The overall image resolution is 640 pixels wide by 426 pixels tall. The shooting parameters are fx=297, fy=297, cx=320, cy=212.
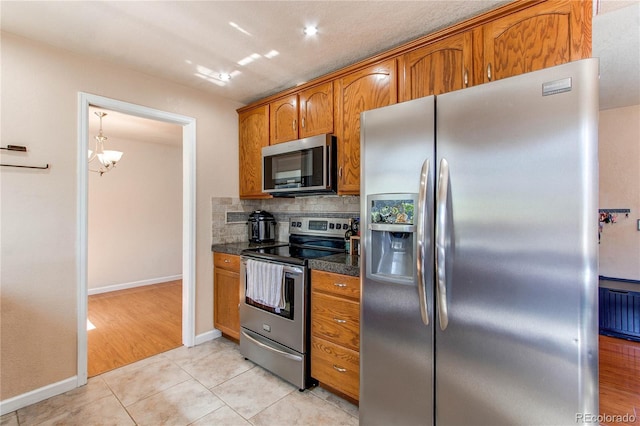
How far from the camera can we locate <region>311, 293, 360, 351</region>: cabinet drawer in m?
1.88

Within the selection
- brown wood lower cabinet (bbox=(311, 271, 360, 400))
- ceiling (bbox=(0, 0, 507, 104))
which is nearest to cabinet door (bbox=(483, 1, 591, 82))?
ceiling (bbox=(0, 0, 507, 104))

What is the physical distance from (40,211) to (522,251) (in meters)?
2.89

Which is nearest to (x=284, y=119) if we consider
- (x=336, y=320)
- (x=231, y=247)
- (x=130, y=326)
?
(x=231, y=247)

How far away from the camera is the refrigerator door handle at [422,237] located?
4.50 feet

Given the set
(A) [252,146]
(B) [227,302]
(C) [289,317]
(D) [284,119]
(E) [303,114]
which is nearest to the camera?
(C) [289,317]

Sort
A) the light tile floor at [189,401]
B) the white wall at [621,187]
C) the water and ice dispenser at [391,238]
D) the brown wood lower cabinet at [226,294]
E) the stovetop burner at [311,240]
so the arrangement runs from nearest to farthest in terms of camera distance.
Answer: the water and ice dispenser at [391,238] < the light tile floor at [189,401] < the stovetop burner at [311,240] < the brown wood lower cabinet at [226,294] < the white wall at [621,187]

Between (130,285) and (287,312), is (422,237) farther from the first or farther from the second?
(130,285)

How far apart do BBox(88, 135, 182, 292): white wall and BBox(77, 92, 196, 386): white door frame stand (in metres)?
2.03

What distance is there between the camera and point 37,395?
2.03 meters

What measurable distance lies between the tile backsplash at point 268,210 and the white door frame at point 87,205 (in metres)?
0.26

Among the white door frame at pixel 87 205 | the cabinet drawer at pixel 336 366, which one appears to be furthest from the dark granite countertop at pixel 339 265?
the white door frame at pixel 87 205

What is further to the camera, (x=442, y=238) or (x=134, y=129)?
(x=134, y=129)

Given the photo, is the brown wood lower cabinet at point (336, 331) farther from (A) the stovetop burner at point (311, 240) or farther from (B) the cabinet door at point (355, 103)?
(B) the cabinet door at point (355, 103)

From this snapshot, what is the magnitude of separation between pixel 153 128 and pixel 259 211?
7.18 feet
